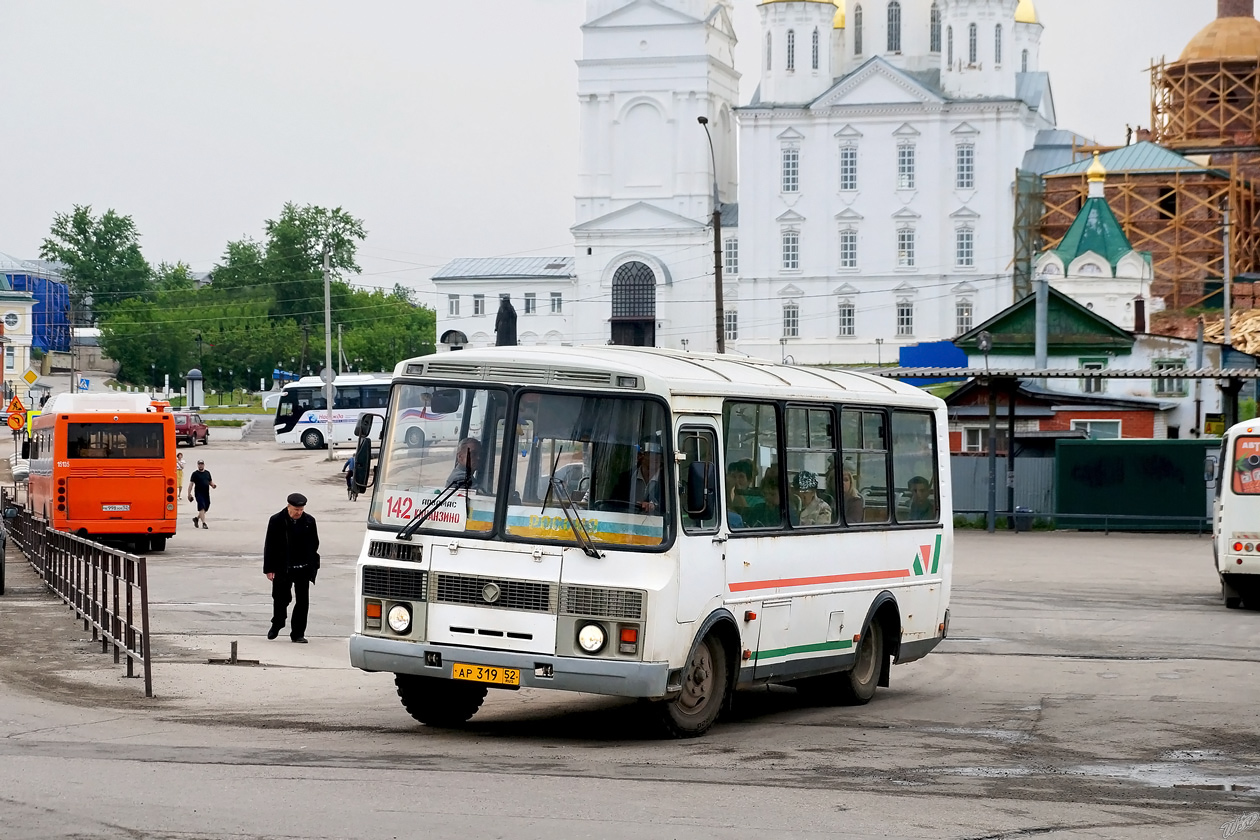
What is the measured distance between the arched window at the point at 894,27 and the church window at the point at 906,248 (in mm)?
13628

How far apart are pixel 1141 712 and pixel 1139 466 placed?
29.2 m

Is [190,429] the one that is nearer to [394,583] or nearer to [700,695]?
[394,583]

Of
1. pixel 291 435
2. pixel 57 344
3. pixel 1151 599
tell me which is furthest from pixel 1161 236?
pixel 57 344

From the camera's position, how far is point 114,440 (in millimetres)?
33000

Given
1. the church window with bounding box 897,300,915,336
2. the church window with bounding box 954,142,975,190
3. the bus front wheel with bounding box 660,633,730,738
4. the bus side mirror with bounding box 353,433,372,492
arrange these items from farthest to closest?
the church window with bounding box 897,300,915,336, the church window with bounding box 954,142,975,190, the bus side mirror with bounding box 353,433,372,492, the bus front wheel with bounding box 660,633,730,738

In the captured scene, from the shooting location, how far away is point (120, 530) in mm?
32375

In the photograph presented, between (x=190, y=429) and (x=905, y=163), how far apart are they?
1763 inches

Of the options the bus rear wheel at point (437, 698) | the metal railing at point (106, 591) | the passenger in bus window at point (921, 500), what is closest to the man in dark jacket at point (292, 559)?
the metal railing at point (106, 591)

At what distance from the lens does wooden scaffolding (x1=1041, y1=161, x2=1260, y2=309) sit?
8944cm

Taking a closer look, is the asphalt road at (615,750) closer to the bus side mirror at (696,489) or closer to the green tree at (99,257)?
the bus side mirror at (696,489)

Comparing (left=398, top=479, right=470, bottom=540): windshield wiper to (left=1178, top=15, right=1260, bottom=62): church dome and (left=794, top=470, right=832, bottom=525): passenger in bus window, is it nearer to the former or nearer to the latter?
(left=794, top=470, right=832, bottom=525): passenger in bus window

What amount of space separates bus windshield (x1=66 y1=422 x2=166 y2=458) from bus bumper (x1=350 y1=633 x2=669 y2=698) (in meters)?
22.2

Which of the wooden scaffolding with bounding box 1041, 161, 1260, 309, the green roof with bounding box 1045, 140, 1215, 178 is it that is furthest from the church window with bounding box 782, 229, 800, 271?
the wooden scaffolding with bounding box 1041, 161, 1260, 309

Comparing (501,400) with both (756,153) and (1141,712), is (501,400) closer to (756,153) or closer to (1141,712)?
(1141,712)
